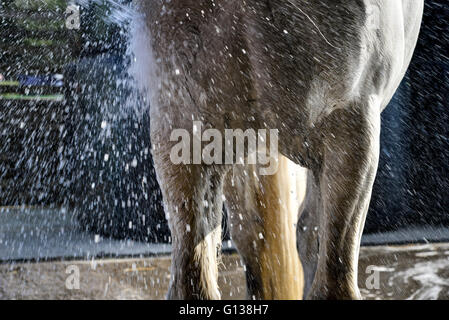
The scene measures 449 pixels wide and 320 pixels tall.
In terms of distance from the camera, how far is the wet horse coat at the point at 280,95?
1.01 meters

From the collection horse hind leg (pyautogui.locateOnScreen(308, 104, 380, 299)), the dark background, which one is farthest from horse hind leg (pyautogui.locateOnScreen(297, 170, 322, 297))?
the dark background

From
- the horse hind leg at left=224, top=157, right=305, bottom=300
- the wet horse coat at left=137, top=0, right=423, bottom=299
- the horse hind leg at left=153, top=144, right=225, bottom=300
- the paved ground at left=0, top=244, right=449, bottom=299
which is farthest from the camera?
the paved ground at left=0, top=244, right=449, bottom=299

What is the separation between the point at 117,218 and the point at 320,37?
2.97 metres

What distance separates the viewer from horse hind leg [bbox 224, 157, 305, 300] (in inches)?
63.9

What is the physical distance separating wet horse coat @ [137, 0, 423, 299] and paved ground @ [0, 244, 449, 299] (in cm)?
68

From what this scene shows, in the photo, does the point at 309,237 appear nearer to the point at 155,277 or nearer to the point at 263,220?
the point at 263,220
